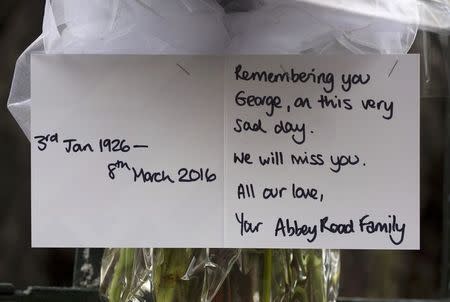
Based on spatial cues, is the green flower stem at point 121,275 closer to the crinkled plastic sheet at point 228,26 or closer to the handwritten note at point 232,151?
the handwritten note at point 232,151

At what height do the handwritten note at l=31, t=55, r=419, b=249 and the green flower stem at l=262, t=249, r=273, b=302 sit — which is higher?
the handwritten note at l=31, t=55, r=419, b=249

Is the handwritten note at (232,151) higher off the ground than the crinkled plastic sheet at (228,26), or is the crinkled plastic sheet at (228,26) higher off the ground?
the crinkled plastic sheet at (228,26)

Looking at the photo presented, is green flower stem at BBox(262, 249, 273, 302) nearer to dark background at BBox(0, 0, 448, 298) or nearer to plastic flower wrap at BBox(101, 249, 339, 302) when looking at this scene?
plastic flower wrap at BBox(101, 249, 339, 302)

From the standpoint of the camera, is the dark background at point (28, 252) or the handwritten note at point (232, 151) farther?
the dark background at point (28, 252)

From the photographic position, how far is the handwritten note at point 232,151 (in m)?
0.72

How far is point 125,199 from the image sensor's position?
73cm

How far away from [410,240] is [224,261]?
17cm

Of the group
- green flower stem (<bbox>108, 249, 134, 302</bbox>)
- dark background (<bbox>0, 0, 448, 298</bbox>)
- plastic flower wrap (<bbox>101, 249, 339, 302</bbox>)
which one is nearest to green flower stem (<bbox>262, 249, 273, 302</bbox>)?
plastic flower wrap (<bbox>101, 249, 339, 302</bbox>)

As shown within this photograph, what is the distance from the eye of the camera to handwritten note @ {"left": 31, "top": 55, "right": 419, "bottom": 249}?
722 mm

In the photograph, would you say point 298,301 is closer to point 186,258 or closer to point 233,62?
point 186,258

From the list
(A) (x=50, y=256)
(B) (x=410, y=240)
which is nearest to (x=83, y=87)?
(B) (x=410, y=240)

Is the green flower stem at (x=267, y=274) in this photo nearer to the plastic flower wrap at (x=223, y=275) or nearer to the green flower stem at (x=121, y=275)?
the plastic flower wrap at (x=223, y=275)

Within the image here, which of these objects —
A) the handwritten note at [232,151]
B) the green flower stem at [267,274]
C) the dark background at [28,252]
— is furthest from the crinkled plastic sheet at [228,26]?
the dark background at [28,252]

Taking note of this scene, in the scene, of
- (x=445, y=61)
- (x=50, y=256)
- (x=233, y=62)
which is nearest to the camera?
(x=233, y=62)
